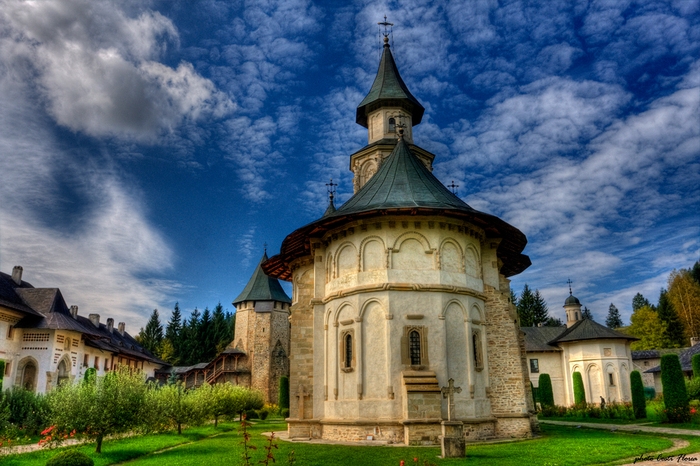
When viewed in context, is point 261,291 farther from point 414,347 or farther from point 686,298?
point 686,298

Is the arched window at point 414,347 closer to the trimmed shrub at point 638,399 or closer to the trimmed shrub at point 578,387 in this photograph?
the trimmed shrub at point 638,399

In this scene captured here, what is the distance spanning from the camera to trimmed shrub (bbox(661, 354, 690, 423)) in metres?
19.8

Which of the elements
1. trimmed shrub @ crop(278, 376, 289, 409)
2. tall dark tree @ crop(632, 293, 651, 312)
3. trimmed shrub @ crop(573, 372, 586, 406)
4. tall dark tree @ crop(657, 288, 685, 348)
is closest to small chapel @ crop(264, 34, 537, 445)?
trimmed shrub @ crop(278, 376, 289, 409)

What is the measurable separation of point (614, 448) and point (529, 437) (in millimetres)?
4740

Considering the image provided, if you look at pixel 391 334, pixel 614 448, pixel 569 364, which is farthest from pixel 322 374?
pixel 569 364

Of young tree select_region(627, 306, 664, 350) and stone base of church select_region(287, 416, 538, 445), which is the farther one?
young tree select_region(627, 306, 664, 350)

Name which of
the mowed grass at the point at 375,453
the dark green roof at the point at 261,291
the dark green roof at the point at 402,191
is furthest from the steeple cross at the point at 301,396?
the dark green roof at the point at 261,291

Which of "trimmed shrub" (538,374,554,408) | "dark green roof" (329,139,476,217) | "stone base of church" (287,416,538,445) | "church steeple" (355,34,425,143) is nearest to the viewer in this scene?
"stone base of church" (287,416,538,445)

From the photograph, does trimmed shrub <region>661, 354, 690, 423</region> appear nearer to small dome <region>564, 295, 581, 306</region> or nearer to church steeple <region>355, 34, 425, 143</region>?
church steeple <region>355, 34, 425, 143</region>

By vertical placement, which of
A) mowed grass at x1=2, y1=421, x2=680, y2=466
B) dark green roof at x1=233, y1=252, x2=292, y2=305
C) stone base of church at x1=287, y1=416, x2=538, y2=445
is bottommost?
mowed grass at x1=2, y1=421, x2=680, y2=466

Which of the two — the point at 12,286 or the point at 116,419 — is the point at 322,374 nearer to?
the point at 116,419

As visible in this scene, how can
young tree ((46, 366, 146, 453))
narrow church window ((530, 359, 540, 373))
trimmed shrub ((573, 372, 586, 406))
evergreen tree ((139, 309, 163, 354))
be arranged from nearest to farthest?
1. young tree ((46, 366, 146, 453))
2. trimmed shrub ((573, 372, 586, 406))
3. narrow church window ((530, 359, 540, 373))
4. evergreen tree ((139, 309, 163, 354))

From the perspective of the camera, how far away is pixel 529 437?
16.8 metres

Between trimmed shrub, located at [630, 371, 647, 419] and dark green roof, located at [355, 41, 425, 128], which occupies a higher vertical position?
dark green roof, located at [355, 41, 425, 128]
